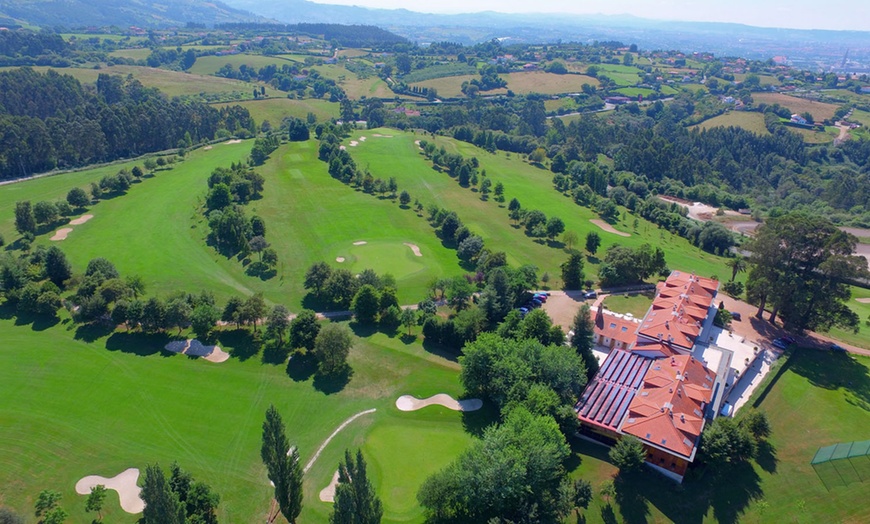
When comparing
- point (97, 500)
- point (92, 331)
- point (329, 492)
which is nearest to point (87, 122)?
Answer: point (92, 331)

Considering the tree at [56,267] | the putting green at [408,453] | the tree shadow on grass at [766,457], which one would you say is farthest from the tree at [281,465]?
the tree at [56,267]

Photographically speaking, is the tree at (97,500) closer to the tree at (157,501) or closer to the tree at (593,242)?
the tree at (157,501)

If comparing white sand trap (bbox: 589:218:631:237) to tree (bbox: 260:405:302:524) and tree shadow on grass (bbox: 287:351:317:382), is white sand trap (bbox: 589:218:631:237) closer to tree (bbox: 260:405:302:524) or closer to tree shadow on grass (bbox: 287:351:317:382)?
tree shadow on grass (bbox: 287:351:317:382)

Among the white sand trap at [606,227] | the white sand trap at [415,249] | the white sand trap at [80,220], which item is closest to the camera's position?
the white sand trap at [415,249]

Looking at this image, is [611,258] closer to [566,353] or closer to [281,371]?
[566,353]

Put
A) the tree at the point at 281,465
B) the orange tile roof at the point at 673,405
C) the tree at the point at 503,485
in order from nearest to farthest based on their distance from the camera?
the tree at the point at 281,465
the tree at the point at 503,485
the orange tile roof at the point at 673,405

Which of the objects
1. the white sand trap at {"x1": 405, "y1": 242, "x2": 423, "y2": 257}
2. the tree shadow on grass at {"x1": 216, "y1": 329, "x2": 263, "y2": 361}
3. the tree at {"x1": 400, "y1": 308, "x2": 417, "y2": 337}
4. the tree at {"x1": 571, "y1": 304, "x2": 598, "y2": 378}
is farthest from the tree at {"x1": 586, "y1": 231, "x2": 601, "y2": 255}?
the tree shadow on grass at {"x1": 216, "y1": 329, "x2": 263, "y2": 361}
